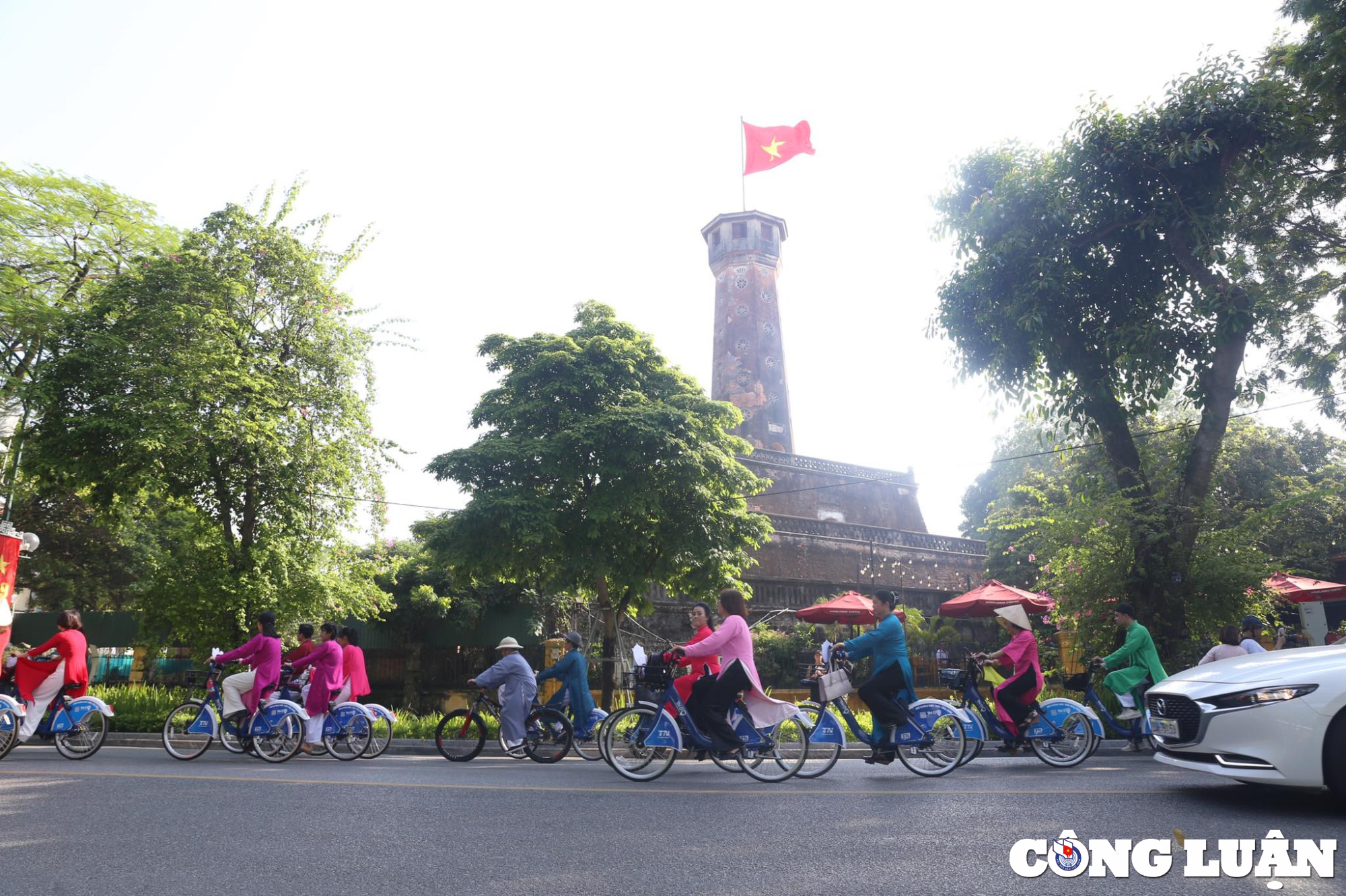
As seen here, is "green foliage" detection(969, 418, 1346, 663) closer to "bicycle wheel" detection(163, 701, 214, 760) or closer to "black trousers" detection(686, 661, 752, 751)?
"black trousers" detection(686, 661, 752, 751)

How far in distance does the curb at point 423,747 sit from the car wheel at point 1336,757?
14.2ft

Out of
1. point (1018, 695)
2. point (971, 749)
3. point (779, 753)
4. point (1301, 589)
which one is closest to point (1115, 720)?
point (1018, 695)

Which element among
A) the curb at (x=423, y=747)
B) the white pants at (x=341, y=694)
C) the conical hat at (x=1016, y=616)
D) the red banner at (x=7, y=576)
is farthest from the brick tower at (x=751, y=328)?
the conical hat at (x=1016, y=616)

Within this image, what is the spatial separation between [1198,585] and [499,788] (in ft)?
42.8

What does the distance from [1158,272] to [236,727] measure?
17053 millimetres

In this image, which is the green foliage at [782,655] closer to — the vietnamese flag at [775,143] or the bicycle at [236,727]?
the bicycle at [236,727]

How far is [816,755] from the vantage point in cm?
850

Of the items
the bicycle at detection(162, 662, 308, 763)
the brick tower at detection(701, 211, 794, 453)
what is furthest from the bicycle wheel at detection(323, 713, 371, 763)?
the brick tower at detection(701, 211, 794, 453)

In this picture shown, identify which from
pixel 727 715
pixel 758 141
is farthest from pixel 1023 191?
pixel 758 141

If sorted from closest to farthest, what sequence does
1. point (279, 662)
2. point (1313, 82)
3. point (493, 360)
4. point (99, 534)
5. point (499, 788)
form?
point (499, 788) → point (279, 662) → point (1313, 82) → point (493, 360) → point (99, 534)

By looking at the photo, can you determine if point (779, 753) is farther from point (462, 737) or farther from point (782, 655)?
point (782, 655)

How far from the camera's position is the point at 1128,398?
16766mm

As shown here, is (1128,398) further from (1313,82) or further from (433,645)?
(433,645)

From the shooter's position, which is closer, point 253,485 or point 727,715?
point 727,715
